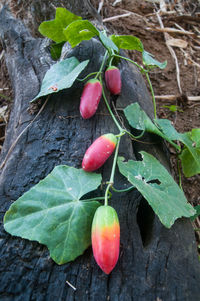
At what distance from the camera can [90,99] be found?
92 centimetres

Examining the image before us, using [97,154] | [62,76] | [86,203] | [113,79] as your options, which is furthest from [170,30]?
[86,203]

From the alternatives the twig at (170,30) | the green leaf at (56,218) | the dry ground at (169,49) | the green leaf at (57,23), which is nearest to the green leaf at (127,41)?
the green leaf at (57,23)

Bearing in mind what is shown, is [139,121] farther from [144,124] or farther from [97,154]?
[97,154]

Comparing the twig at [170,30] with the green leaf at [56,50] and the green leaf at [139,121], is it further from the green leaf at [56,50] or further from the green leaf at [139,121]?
the green leaf at [139,121]

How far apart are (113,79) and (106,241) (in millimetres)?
659

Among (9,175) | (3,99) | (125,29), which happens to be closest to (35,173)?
(9,175)

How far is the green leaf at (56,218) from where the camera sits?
0.64 meters

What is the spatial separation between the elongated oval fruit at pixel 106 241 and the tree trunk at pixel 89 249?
7cm

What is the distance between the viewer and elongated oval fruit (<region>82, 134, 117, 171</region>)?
77 centimetres

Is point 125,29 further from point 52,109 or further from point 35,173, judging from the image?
point 35,173

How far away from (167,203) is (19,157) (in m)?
0.49

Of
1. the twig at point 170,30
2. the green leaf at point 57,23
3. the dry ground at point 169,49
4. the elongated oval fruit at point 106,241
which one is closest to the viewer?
the elongated oval fruit at point 106,241

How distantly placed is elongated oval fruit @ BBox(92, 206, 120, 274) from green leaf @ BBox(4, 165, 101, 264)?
0.18ft

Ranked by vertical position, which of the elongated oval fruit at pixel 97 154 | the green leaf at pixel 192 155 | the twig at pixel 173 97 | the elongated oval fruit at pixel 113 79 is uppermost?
the elongated oval fruit at pixel 113 79
